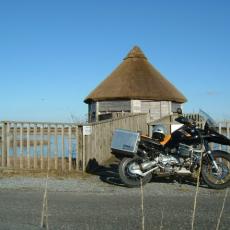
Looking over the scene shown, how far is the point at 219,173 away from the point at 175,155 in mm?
1005

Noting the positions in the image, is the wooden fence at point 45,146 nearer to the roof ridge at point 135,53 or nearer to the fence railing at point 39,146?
the fence railing at point 39,146

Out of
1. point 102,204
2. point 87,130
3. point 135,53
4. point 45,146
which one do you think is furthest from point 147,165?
point 135,53

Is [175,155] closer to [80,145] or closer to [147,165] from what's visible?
[147,165]

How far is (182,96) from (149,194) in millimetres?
29403

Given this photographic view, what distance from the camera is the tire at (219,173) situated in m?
8.80

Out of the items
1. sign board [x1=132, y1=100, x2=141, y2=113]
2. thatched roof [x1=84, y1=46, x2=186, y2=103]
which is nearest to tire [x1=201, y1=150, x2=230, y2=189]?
sign board [x1=132, y1=100, x2=141, y2=113]

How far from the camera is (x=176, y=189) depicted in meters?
8.77

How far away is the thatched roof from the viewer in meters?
33.5

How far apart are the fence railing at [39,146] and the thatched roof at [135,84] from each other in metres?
21.3

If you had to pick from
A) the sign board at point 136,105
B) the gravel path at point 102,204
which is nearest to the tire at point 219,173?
the gravel path at point 102,204

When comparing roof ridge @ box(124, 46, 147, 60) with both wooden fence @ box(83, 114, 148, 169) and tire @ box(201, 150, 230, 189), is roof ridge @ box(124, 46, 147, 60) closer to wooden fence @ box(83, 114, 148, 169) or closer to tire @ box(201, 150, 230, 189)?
wooden fence @ box(83, 114, 148, 169)

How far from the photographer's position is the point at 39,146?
11789mm

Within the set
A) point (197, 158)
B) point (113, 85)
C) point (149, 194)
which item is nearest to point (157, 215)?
point (149, 194)

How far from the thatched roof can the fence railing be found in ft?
69.7
